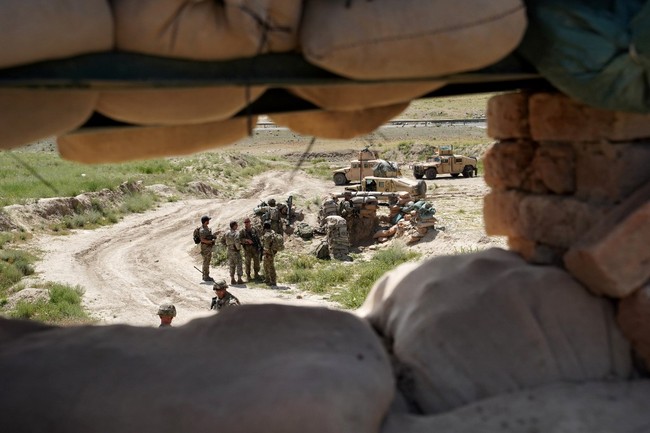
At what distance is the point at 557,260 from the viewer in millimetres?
4191

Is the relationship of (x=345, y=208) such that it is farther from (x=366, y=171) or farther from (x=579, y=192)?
(x=579, y=192)

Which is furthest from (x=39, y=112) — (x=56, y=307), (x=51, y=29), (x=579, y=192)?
(x=56, y=307)

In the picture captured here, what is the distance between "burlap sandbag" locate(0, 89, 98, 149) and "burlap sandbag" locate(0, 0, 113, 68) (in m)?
0.29

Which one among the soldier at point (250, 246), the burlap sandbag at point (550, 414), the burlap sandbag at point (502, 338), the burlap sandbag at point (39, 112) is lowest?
the soldier at point (250, 246)

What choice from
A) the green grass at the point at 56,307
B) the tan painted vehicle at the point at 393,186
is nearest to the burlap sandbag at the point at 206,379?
the green grass at the point at 56,307

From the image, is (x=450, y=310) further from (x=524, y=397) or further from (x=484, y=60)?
(x=484, y=60)

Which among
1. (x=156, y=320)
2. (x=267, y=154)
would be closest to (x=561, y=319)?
(x=156, y=320)

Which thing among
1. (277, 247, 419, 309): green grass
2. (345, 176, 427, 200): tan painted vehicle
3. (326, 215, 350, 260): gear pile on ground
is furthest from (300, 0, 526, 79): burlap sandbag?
(345, 176, 427, 200): tan painted vehicle

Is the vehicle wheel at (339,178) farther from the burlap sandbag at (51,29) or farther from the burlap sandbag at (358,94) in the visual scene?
the burlap sandbag at (51,29)

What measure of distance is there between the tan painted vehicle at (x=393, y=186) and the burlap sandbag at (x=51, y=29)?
1893cm

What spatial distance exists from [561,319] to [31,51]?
274 centimetres

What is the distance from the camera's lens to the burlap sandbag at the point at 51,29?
2672 mm

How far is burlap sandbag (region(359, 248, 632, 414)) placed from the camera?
12.1 feet

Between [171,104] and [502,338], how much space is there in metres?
1.95
